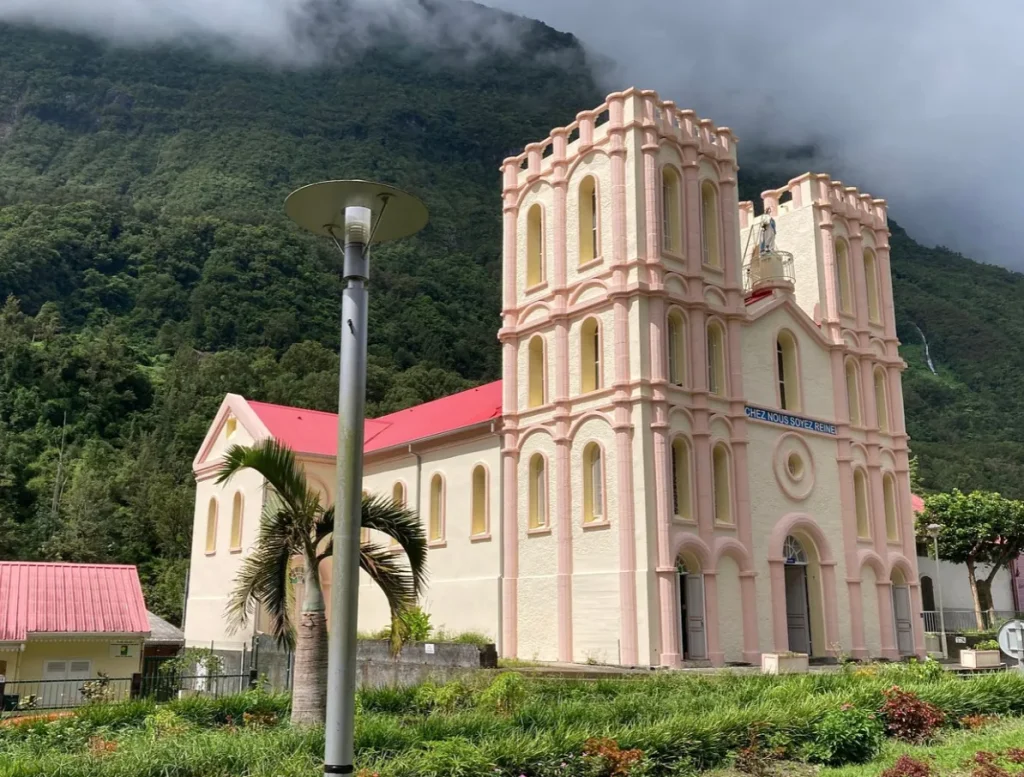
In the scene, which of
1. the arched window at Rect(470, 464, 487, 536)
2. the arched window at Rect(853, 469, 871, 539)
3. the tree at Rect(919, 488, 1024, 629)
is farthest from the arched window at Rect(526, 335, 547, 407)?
the tree at Rect(919, 488, 1024, 629)

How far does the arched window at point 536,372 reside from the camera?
2773 centimetres

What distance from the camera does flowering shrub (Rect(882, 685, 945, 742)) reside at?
13.1m

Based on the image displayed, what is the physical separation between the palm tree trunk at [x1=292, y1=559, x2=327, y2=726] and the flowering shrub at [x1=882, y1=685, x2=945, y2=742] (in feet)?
25.1

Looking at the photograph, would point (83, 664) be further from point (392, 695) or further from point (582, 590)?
point (392, 695)

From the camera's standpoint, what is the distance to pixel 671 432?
2470cm

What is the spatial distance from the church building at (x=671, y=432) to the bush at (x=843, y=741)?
35.1ft

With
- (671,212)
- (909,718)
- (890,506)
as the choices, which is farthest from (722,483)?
(909,718)

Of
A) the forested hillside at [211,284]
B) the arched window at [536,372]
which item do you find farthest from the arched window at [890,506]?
the forested hillside at [211,284]

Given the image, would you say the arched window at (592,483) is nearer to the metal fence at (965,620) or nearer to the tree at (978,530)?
the metal fence at (965,620)

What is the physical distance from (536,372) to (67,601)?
15548mm

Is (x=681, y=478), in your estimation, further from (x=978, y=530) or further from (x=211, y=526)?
(x=978, y=530)

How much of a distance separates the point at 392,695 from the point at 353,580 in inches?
361

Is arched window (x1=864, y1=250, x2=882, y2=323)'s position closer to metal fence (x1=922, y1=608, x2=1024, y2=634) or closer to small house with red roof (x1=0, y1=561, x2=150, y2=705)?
metal fence (x1=922, y1=608, x2=1024, y2=634)

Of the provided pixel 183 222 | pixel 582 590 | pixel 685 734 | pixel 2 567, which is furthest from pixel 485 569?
pixel 183 222
